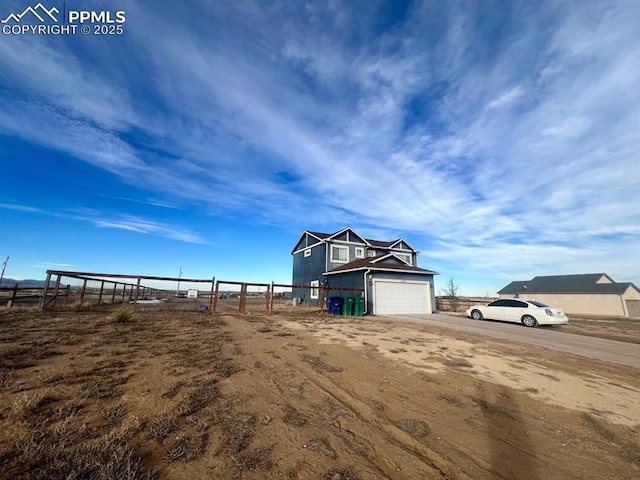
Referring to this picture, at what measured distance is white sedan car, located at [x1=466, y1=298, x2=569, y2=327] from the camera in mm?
13125

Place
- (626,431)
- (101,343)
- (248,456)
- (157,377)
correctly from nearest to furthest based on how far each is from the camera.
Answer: (248,456) → (626,431) → (157,377) → (101,343)

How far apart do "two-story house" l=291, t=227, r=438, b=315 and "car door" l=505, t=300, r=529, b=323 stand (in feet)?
17.8

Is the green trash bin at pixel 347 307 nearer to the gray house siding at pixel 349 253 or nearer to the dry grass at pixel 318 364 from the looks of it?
the gray house siding at pixel 349 253

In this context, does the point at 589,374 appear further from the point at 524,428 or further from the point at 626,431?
the point at 524,428

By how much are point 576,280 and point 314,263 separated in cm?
3677

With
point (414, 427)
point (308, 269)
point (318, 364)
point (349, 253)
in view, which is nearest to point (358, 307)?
point (349, 253)

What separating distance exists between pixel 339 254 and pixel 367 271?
659cm

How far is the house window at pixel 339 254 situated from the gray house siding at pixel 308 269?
841 mm

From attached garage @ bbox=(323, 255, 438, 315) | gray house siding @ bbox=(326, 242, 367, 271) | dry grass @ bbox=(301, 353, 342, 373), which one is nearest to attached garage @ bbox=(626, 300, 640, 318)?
attached garage @ bbox=(323, 255, 438, 315)

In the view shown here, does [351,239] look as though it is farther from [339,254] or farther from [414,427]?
[414,427]

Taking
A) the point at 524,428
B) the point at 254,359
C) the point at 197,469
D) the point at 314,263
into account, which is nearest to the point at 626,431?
the point at 524,428

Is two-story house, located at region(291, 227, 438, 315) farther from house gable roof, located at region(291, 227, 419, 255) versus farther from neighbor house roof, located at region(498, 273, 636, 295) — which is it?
neighbor house roof, located at region(498, 273, 636, 295)

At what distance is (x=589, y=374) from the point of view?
5.63 metres

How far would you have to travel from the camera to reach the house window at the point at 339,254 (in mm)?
24125
